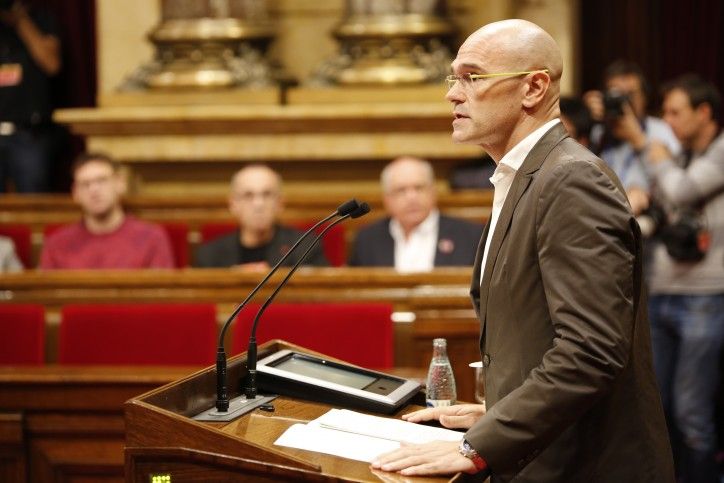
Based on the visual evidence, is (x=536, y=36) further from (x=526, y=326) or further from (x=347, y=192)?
(x=347, y=192)

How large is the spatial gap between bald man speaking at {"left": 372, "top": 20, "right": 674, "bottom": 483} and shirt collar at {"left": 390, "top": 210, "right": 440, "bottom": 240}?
297 centimetres

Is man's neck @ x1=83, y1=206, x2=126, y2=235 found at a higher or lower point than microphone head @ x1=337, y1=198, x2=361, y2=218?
lower

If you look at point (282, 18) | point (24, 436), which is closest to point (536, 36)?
point (24, 436)

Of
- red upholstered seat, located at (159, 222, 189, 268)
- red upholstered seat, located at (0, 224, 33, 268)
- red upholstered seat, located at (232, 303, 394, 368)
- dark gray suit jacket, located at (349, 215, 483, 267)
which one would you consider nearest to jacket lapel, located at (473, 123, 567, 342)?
red upholstered seat, located at (232, 303, 394, 368)

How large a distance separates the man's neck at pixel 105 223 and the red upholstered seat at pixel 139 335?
163 centimetres

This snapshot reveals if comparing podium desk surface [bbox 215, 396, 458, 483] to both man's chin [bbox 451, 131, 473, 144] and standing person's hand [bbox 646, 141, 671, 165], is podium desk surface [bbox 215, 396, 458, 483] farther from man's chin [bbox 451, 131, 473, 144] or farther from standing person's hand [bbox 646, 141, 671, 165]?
standing person's hand [bbox 646, 141, 671, 165]

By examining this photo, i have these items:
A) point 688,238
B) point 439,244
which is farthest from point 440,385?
point 439,244

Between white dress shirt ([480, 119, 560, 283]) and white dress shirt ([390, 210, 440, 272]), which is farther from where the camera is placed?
white dress shirt ([390, 210, 440, 272])

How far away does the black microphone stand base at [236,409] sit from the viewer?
2.01m

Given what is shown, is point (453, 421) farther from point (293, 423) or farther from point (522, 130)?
point (522, 130)

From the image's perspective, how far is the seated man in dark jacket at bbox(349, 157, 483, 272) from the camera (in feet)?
16.4

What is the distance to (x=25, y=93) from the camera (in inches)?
290

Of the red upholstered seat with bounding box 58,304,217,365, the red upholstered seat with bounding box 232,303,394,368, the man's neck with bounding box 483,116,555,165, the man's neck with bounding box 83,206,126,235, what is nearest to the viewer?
the man's neck with bounding box 483,116,555,165

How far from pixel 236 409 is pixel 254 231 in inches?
120
